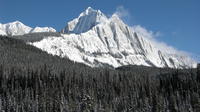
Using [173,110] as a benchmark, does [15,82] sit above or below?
above

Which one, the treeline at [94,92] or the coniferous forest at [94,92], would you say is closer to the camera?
the treeline at [94,92]

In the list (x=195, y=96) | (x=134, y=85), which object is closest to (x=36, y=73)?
(x=134, y=85)

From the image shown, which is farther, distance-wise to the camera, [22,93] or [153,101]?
[22,93]

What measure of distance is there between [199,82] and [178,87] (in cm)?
1053

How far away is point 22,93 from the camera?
140m

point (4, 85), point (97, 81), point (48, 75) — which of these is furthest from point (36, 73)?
point (97, 81)

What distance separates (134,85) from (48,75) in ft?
144

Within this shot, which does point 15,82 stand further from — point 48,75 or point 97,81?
point 97,81

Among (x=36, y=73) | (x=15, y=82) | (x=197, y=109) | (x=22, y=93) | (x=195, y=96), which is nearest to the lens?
(x=197, y=109)

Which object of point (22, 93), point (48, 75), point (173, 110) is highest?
point (48, 75)

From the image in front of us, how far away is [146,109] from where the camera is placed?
113312 millimetres

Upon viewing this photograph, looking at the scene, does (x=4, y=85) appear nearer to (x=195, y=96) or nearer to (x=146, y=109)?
(x=146, y=109)

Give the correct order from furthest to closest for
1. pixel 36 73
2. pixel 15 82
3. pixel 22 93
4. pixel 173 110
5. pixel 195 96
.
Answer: pixel 36 73
pixel 15 82
pixel 22 93
pixel 195 96
pixel 173 110

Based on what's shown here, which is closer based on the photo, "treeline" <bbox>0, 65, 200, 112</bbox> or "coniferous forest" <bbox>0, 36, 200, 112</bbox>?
"treeline" <bbox>0, 65, 200, 112</bbox>
